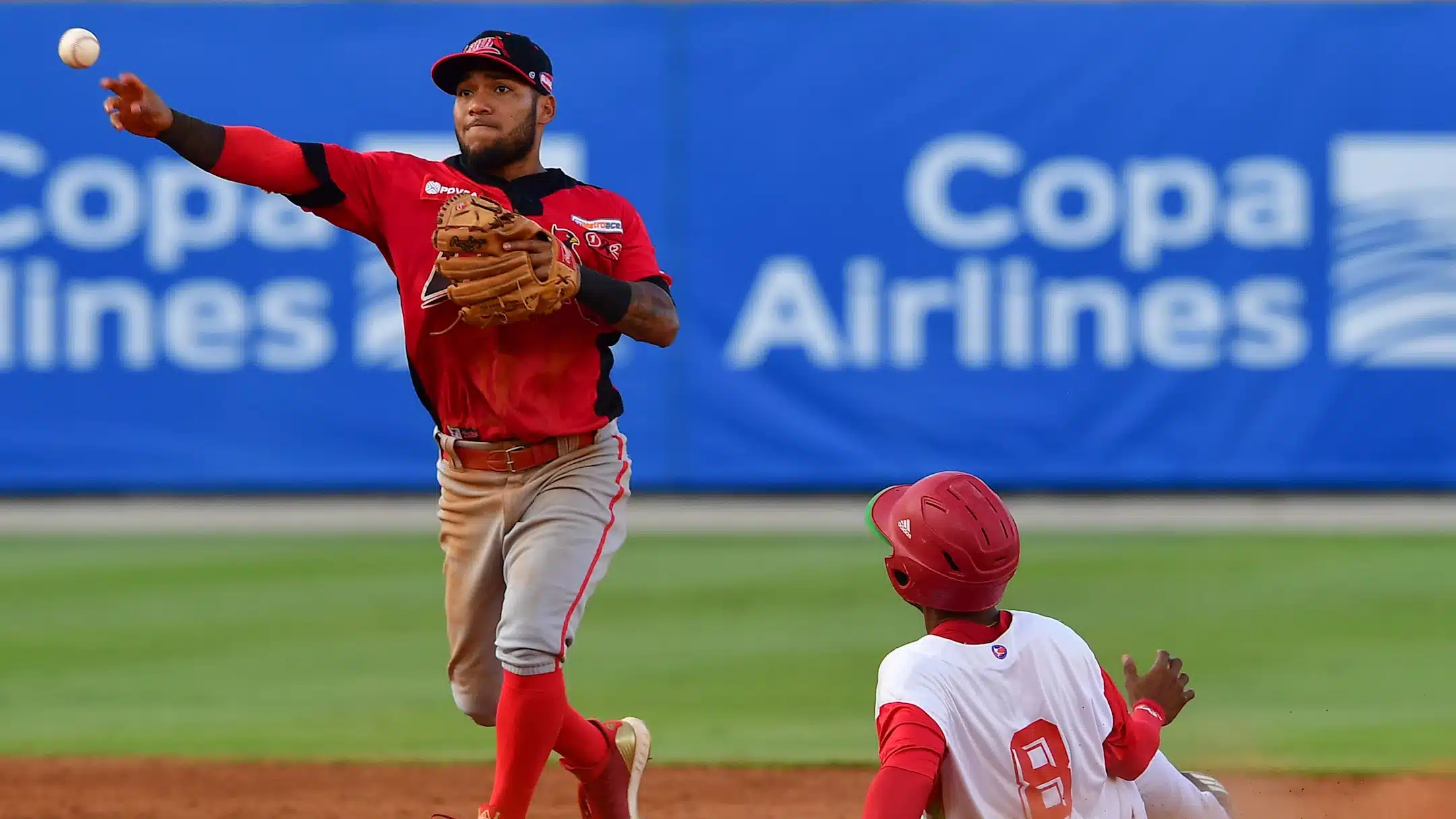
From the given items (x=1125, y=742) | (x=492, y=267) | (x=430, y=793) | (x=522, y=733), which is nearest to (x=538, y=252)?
(x=492, y=267)

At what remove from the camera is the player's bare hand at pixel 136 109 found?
3.76m

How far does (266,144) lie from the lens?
4.00 meters

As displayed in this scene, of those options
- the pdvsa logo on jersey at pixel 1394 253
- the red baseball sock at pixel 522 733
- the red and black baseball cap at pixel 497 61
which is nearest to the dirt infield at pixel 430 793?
the red baseball sock at pixel 522 733

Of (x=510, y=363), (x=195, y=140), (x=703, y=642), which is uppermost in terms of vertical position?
(x=195, y=140)

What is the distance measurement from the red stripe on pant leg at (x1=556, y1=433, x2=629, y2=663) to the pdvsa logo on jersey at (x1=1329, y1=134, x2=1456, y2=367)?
7.58 m

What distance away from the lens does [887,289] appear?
10.9 metres

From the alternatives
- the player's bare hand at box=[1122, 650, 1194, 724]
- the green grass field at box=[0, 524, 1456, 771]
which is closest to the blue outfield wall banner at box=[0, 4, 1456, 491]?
the green grass field at box=[0, 524, 1456, 771]

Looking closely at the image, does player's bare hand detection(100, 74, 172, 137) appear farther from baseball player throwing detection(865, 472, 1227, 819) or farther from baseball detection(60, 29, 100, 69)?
baseball player throwing detection(865, 472, 1227, 819)

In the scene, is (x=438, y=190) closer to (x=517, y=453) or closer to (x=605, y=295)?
(x=605, y=295)

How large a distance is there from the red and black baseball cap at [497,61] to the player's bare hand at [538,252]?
0.48 m

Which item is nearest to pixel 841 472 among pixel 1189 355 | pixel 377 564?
pixel 1189 355

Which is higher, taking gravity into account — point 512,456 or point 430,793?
point 512,456

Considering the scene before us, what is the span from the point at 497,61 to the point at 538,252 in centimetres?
53

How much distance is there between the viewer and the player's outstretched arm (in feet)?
12.4
